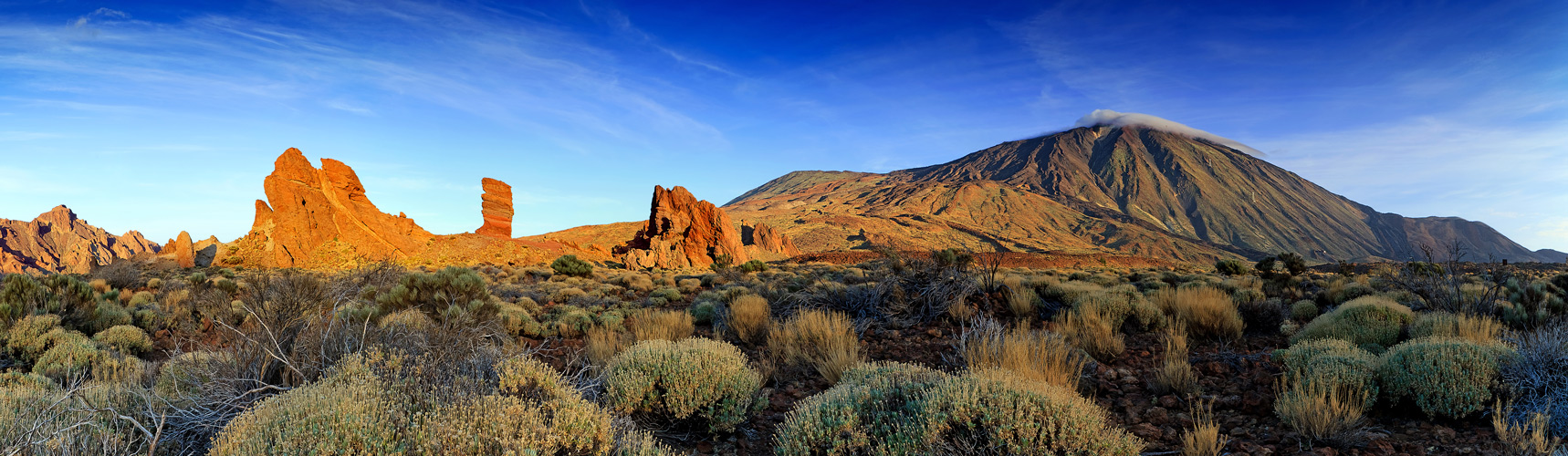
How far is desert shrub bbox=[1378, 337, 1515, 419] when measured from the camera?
4164 millimetres

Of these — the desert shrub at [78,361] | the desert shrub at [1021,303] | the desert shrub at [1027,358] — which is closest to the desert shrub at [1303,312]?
the desert shrub at [1021,303]

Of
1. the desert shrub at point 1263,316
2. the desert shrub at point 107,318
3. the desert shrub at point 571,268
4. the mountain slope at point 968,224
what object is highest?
the mountain slope at point 968,224

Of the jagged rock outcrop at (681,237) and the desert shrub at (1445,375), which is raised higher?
the jagged rock outcrop at (681,237)

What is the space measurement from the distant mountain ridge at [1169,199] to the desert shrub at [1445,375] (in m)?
87.4

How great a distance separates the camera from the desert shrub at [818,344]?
19.0ft

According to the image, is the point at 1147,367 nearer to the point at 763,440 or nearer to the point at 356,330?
the point at 763,440

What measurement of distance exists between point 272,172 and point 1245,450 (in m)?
42.0

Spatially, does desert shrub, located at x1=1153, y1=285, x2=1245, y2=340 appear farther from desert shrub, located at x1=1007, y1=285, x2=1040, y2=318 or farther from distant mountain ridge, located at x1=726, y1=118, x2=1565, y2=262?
distant mountain ridge, located at x1=726, y1=118, x2=1565, y2=262

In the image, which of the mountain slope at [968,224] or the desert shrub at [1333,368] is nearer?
the desert shrub at [1333,368]

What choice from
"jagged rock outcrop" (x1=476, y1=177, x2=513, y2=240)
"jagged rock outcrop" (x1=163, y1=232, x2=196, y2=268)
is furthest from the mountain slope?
"jagged rock outcrop" (x1=163, y1=232, x2=196, y2=268)

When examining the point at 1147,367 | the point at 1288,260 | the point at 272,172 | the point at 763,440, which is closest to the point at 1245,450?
the point at 1147,367

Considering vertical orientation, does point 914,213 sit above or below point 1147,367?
above

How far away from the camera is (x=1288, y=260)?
59.8 feet

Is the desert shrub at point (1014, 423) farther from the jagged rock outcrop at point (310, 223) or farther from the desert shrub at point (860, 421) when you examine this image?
the jagged rock outcrop at point (310, 223)
